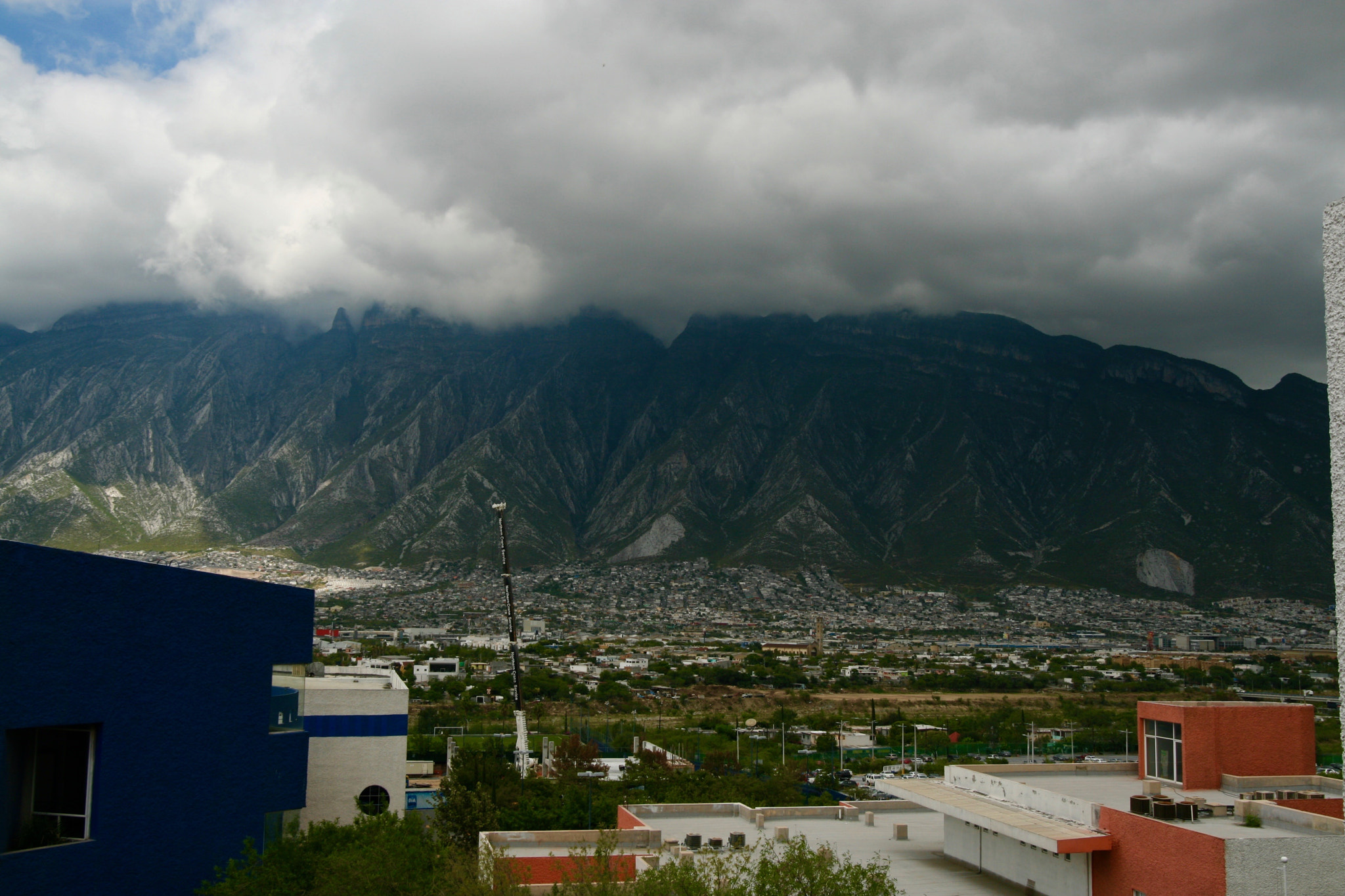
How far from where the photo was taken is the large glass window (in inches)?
901

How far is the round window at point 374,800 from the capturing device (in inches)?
1339

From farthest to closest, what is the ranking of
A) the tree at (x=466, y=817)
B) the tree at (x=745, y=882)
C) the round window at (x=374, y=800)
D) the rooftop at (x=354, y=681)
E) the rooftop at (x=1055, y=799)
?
the rooftop at (x=354, y=681)
the round window at (x=374, y=800)
the tree at (x=466, y=817)
the rooftop at (x=1055, y=799)
the tree at (x=745, y=882)

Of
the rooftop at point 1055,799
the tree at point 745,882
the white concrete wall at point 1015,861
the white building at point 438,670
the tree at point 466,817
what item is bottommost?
the white building at point 438,670

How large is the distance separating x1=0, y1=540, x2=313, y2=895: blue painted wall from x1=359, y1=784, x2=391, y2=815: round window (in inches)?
342

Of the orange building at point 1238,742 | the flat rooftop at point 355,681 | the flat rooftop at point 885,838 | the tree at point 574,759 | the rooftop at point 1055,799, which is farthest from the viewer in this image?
the tree at point 574,759

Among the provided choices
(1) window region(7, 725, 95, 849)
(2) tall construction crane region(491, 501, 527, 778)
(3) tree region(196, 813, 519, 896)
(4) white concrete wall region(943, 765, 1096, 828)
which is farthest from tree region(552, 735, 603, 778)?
(1) window region(7, 725, 95, 849)

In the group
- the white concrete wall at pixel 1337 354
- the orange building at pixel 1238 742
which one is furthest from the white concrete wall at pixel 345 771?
the white concrete wall at pixel 1337 354

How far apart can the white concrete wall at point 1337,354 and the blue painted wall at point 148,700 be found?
1939 cm

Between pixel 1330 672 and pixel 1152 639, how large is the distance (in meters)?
27.7

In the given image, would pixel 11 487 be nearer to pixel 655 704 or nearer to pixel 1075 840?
pixel 655 704

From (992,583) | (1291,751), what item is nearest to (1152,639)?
(992,583)

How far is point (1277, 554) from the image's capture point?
193m

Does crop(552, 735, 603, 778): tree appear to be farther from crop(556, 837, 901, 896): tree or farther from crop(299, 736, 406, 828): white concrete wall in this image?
crop(556, 837, 901, 896): tree

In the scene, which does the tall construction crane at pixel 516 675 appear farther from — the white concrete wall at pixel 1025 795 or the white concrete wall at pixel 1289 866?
the white concrete wall at pixel 1289 866
